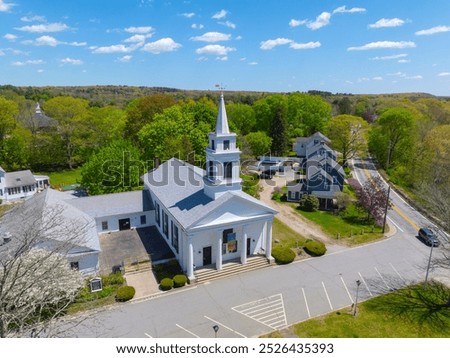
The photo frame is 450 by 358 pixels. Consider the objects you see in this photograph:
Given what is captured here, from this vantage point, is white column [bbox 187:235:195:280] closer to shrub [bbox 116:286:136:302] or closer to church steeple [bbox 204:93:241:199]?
shrub [bbox 116:286:136:302]

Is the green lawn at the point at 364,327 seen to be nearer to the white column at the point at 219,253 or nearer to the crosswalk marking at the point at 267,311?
the crosswalk marking at the point at 267,311

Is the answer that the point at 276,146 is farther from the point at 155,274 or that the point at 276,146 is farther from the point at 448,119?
the point at 155,274

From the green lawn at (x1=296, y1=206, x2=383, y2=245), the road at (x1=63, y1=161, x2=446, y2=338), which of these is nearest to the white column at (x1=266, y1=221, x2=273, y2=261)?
the road at (x1=63, y1=161, x2=446, y2=338)

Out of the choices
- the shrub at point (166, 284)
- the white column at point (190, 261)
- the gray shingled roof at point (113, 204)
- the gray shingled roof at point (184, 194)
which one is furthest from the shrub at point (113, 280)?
the gray shingled roof at point (113, 204)

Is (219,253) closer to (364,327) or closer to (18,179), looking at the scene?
(364,327)

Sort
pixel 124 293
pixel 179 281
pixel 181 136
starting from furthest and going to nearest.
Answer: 1. pixel 181 136
2. pixel 179 281
3. pixel 124 293

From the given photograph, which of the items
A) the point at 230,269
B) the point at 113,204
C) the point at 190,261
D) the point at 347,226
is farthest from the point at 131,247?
the point at 347,226

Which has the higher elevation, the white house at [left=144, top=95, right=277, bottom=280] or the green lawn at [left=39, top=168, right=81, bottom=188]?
the white house at [left=144, top=95, right=277, bottom=280]
